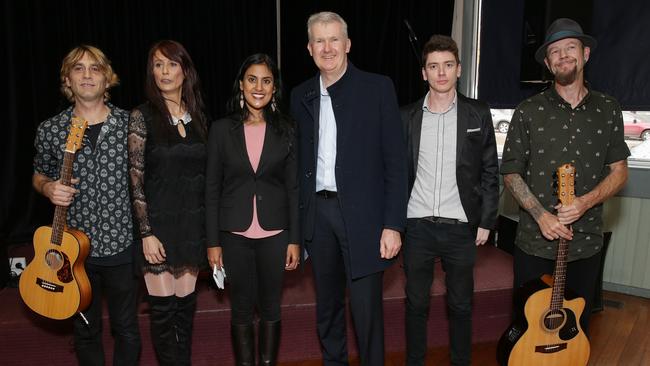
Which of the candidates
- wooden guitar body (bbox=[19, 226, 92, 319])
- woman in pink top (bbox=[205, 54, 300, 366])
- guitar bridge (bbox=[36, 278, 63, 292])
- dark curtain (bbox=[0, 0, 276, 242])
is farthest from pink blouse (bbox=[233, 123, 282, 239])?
dark curtain (bbox=[0, 0, 276, 242])

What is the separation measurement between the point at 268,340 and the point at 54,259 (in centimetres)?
89

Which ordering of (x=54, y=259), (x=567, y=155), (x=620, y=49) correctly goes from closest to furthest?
(x=54, y=259), (x=567, y=155), (x=620, y=49)

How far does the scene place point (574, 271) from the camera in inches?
85.3

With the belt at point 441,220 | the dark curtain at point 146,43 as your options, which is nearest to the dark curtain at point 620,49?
the dark curtain at point 146,43

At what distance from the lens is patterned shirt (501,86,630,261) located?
80.1 inches

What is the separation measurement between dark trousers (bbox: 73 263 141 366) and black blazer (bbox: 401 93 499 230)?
4.04ft

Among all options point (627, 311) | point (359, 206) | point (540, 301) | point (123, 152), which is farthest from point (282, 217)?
point (627, 311)

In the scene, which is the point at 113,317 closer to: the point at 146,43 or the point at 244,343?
the point at 244,343

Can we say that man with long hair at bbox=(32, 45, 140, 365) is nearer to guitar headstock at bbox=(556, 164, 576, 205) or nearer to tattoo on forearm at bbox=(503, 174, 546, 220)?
tattoo on forearm at bbox=(503, 174, 546, 220)

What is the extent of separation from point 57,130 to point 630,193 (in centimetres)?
344

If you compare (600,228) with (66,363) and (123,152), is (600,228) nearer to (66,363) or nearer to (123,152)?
(123,152)

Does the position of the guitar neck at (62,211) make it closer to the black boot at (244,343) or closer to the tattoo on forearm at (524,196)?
the black boot at (244,343)

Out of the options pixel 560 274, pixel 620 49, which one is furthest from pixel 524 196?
pixel 620 49

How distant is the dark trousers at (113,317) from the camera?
195cm
